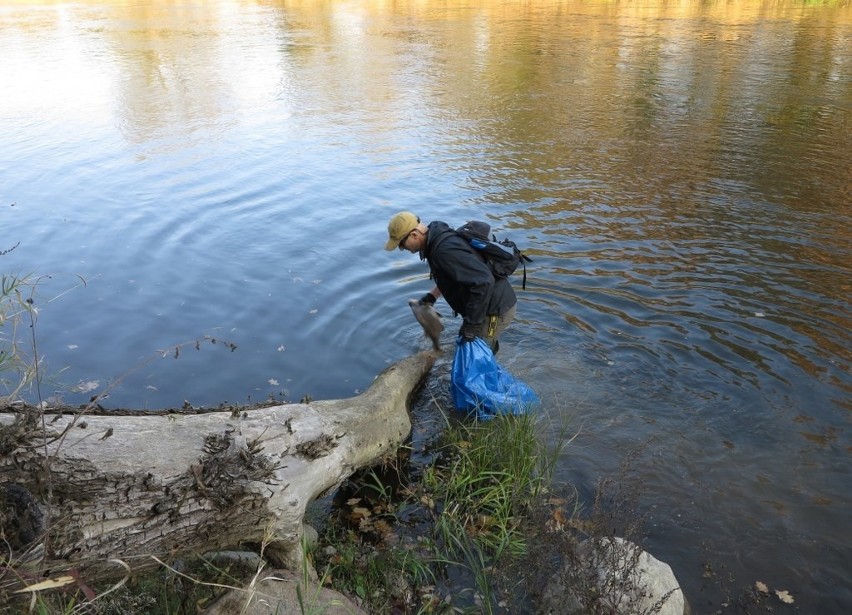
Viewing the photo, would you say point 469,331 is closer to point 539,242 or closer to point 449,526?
point 449,526

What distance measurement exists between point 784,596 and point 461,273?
3424 mm

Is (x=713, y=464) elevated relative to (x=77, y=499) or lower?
lower

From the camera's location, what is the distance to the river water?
6109 millimetres

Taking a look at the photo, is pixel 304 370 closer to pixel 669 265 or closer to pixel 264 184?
pixel 669 265

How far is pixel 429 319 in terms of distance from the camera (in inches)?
294

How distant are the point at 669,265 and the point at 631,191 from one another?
3.09m

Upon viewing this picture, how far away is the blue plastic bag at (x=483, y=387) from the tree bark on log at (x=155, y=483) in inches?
57.3

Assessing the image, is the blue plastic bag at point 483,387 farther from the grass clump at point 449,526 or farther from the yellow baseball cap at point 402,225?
the yellow baseball cap at point 402,225

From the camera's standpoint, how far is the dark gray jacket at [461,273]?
6383mm

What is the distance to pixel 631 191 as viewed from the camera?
1230cm

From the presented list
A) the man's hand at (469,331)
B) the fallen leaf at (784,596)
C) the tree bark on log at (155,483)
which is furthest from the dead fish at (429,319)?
the fallen leaf at (784,596)

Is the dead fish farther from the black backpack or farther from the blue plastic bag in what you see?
the black backpack

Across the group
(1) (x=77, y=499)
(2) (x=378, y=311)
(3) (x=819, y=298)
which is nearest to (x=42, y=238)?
(2) (x=378, y=311)

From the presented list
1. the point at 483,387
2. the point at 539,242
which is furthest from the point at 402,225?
the point at 539,242
